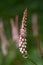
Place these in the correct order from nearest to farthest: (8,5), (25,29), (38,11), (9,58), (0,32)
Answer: (25,29), (0,32), (9,58), (38,11), (8,5)

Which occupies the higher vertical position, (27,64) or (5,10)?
(5,10)

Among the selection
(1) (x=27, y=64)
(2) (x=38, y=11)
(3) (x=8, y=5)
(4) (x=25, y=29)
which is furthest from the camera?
(3) (x=8, y=5)

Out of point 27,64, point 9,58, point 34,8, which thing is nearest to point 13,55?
point 9,58

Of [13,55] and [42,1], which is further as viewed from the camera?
[42,1]

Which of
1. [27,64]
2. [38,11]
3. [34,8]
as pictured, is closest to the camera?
[27,64]

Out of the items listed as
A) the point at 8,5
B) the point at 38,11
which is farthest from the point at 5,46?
the point at 8,5

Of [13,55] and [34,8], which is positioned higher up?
[34,8]

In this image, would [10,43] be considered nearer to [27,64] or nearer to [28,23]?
[27,64]

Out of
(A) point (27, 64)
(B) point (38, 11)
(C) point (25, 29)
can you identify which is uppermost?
(B) point (38, 11)

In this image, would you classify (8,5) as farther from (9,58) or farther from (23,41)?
(23,41)
